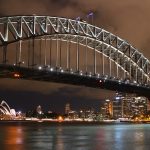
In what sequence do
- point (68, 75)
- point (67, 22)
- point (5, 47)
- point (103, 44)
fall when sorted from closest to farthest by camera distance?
point (5, 47) < point (68, 75) < point (67, 22) < point (103, 44)

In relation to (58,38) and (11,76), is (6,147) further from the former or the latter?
(58,38)

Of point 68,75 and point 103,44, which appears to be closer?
point 68,75

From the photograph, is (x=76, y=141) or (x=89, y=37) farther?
(x=89, y=37)

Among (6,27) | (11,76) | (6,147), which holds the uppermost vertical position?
(6,27)

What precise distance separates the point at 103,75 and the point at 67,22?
12.3m

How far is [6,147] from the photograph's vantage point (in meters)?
46.8

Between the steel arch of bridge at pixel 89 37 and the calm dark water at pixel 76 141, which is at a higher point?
the steel arch of bridge at pixel 89 37

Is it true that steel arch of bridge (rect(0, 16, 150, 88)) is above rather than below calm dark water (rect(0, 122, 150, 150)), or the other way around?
above

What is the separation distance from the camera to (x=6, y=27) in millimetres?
88375

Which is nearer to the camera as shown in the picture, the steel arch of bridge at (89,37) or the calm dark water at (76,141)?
the calm dark water at (76,141)

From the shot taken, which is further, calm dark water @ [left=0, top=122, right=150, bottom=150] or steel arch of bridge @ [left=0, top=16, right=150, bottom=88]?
steel arch of bridge @ [left=0, top=16, right=150, bottom=88]

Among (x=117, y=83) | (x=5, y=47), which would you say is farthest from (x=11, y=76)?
(x=117, y=83)

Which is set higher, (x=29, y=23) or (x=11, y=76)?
(x=29, y=23)

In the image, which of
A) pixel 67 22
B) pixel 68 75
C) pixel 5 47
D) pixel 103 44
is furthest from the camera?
pixel 103 44
